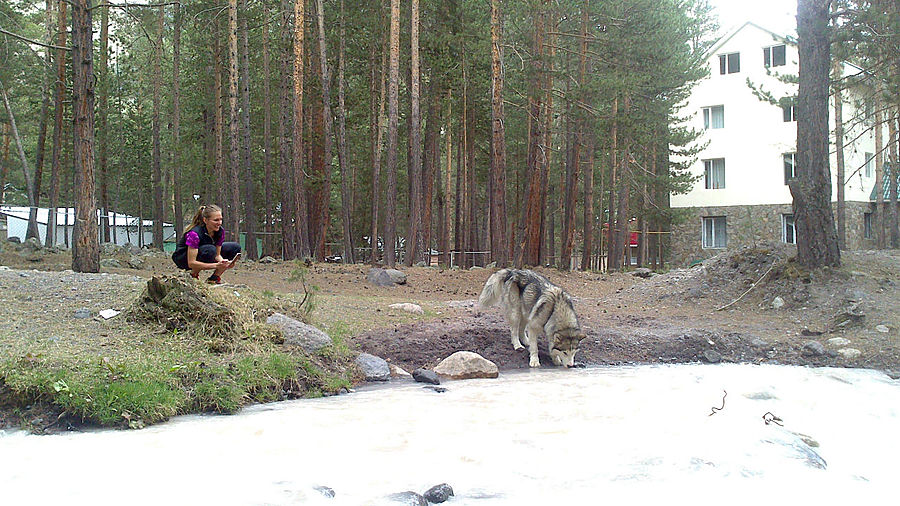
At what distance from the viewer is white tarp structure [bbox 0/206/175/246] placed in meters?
29.5

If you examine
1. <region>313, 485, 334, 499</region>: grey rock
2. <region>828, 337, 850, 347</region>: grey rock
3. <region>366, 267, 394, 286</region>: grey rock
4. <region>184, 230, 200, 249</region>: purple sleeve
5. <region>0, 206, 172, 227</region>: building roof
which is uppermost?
<region>0, 206, 172, 227</region>: building roof

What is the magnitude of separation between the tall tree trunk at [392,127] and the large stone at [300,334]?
38.8 ft

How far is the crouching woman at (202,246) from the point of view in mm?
9062

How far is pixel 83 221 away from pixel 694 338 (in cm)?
1026

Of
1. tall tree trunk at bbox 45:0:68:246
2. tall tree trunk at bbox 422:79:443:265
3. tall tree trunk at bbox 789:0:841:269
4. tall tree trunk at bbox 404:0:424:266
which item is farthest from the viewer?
tall tree trunk at bbox 422:79:443:265

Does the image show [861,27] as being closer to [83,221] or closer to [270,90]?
[83,221]

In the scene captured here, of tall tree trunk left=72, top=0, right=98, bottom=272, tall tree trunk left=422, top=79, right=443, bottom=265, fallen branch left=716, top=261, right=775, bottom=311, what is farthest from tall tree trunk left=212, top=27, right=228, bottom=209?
fallen branch left=716, top=261, right=775, bottom=311

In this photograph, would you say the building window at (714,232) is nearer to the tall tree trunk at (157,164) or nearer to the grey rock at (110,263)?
the tall tree trunk at (157,164)

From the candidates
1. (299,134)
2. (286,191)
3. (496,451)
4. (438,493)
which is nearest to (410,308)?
(496,451)

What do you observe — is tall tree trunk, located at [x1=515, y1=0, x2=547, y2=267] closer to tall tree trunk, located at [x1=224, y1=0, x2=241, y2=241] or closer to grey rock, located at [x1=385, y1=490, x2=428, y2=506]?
tall tree trunk, located at [x1=224, y1=0, x2=241, y2=241]

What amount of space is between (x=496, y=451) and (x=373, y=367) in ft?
10.6

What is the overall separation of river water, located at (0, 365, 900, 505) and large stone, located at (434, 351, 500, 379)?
2.31 feet

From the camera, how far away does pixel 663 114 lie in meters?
30.9

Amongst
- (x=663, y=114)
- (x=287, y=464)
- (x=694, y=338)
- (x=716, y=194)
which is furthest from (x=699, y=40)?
(x=287, y=464)
